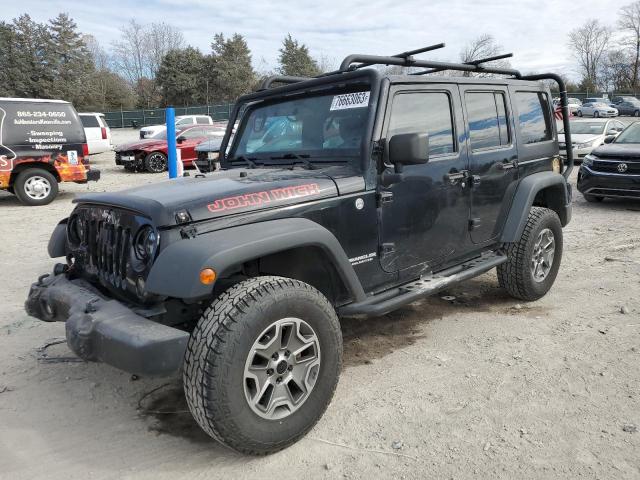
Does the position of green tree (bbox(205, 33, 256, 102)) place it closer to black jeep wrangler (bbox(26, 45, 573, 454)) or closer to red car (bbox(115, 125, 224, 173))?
red car (bbox(115, 125, 224, 173))

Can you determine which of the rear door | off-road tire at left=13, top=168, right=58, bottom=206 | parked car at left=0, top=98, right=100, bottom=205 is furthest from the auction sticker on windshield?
the rear door

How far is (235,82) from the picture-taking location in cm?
5347

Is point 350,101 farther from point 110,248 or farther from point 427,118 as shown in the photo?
point 110,248

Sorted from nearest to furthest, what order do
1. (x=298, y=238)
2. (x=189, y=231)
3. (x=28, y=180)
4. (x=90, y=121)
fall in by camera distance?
(x=189, y=231), (x=298, y=238), (x=28, y=180), (x=90, y=121)

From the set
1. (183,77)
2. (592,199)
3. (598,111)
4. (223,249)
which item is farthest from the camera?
(183,77)

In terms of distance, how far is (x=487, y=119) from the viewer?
4.29 meters

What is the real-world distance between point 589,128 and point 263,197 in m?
15.6

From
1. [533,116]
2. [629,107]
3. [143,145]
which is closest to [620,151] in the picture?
[533,116]

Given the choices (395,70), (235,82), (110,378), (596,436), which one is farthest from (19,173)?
(235,82)

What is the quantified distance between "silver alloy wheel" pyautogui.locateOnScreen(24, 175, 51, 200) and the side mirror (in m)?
9.96

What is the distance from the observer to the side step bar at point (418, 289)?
3.30m

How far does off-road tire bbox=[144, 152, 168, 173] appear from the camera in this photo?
16.1 meters

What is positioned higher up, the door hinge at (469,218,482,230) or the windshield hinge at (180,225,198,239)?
the windshield hinge at (180,225,198,239)

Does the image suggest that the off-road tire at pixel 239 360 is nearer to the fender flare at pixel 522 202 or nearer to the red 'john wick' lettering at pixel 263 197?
the red 'john wick' lettering at pixel 263 197
